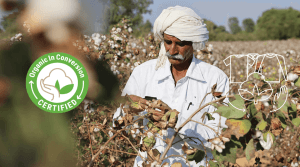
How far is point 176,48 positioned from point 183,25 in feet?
0.57

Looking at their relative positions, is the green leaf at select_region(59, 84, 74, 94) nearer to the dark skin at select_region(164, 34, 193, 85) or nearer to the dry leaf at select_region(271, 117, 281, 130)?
the dry leaf at select_region(271, 117, 281, 130)

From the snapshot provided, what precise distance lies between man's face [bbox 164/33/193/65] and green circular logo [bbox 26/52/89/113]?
1.02 m

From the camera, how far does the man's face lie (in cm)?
168

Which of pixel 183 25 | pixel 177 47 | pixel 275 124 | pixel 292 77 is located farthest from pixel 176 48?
pixel 275 124

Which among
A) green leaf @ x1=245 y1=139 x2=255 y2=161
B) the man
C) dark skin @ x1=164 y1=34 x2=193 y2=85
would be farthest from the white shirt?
green leaf @ x1=245 y1=139 x2=255 y2=161

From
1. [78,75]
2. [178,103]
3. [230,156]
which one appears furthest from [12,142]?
[178,103]

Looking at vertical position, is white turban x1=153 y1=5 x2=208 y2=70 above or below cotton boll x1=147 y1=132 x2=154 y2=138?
above

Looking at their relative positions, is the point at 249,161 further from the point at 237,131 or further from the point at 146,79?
the point at 146,79

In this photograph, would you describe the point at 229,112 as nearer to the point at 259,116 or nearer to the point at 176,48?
the point at 259,116

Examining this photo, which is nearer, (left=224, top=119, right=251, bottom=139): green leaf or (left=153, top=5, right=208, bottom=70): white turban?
(left=224, top=119, right=251, bottom=139): green leaf

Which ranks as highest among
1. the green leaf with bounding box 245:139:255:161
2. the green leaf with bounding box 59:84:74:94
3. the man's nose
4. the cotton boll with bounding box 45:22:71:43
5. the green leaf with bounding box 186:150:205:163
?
the man's nose

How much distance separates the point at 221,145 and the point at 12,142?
70 cm

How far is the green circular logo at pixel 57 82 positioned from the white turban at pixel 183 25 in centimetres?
105

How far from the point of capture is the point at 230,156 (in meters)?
0.96
